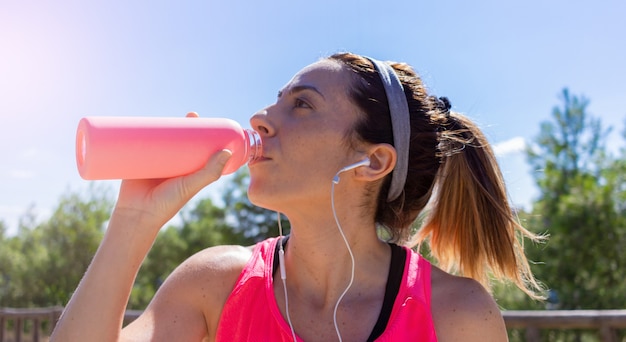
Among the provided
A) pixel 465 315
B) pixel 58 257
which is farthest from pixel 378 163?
pixel 58 257

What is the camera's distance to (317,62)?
79.9 inches

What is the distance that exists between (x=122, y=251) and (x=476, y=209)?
1.41m

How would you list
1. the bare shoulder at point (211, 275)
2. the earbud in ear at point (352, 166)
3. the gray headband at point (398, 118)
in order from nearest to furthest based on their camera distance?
the earbud in ear at point (352, 166) → the bare shoulder at point (211, 275) → the gray headband at point (398, 118)

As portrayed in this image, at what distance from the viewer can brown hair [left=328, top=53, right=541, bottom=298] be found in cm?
212

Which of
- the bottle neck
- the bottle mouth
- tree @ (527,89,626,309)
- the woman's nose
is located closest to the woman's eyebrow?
the woman's nose

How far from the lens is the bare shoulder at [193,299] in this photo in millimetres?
1738

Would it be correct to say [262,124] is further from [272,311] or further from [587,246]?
[587,246]

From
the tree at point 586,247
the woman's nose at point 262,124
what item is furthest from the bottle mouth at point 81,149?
the tree at point 586,247

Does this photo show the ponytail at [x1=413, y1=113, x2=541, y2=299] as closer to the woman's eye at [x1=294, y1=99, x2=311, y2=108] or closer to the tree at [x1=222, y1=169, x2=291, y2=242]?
the woman's eye at [x1=294, y1=99, x2=311, y2=108]

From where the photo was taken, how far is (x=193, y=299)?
185cm

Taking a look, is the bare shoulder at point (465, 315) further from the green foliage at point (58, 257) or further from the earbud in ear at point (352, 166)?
the green foliage at point (58, 257)

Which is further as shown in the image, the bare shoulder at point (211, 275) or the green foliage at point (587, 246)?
the green foliage at point (587, 246)

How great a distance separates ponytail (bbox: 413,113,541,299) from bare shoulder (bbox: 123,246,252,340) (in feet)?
3.01

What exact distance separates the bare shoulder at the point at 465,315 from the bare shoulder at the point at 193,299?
0.74m
